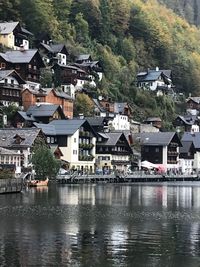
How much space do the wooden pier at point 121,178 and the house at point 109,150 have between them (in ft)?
17.4

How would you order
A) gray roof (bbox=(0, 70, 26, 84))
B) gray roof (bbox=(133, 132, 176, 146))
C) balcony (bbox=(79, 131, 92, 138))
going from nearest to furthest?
balcony (bbox=(79, 131, 92, 138)), gray roof (bbox=(0, 70, 26, 84)), gray roof (bbox=(133, 132, 176, 146))

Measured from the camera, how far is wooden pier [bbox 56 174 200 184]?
85.1 m

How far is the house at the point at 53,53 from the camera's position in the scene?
123m

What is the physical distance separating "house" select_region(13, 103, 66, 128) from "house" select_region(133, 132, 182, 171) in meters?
23.9

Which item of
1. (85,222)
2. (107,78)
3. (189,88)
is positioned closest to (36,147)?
(85,222)

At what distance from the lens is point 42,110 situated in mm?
98188

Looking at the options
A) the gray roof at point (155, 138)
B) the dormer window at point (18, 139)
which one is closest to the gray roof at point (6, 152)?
the dormer window at point (18, 139)

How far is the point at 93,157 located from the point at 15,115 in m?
14.9

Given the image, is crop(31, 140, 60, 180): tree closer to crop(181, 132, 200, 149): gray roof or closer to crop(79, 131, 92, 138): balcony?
crop(79, 131, 92, 138): balcony

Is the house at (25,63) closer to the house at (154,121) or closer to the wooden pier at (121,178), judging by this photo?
the wooden pier at (121,178)

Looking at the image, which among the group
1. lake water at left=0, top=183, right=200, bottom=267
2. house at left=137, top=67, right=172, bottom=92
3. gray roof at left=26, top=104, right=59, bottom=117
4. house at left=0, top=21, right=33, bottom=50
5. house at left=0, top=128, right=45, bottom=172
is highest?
house at left=0, top=21, right=33, bottom=50

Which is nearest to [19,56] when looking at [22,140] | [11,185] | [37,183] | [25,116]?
[25,116]

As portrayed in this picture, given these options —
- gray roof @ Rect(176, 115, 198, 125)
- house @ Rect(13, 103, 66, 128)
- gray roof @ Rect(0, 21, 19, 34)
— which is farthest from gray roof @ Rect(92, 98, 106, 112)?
gray roof @ Rect(176, 115, 198, 125)

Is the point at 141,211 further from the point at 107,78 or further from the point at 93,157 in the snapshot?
the point at 107,78
